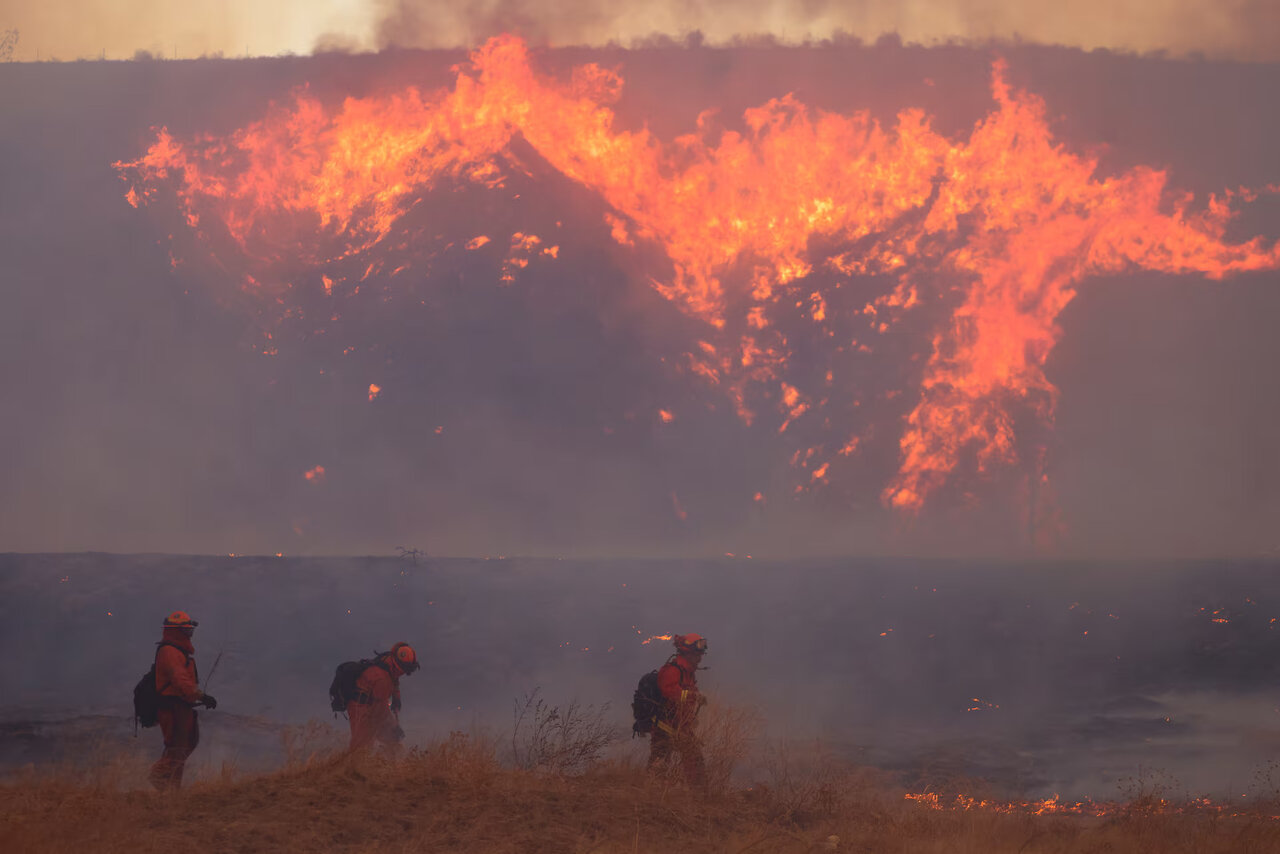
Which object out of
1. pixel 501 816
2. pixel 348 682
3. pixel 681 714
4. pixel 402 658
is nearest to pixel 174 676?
pixel 348 682

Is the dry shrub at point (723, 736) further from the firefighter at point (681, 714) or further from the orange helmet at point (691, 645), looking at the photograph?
the orange helmet at point (691, 645)

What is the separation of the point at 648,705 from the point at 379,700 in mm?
3044

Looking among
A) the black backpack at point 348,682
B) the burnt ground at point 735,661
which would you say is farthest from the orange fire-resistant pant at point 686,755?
the black backpack at point 348,682

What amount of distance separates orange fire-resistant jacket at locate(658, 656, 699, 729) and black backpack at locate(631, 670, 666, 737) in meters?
0.07

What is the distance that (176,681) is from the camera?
11.0 metres

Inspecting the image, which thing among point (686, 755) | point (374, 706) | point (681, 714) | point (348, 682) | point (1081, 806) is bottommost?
point (1081, 806)

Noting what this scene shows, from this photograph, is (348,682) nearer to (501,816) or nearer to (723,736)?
(501,816)

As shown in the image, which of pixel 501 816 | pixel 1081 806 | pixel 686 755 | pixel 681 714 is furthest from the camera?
pixel 1081 806

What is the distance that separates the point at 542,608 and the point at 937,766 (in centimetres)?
6337

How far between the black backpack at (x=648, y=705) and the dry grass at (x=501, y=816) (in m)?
0.47

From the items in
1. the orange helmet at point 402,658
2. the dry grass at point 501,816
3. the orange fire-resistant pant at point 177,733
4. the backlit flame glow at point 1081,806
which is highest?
the orange helmet at point 402,658

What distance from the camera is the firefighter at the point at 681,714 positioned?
11.3 meters

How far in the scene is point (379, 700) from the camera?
40.3ft

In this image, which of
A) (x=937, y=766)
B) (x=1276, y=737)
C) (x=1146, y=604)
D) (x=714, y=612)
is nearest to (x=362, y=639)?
(x=714, y=612)
